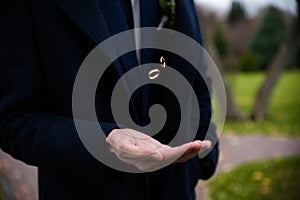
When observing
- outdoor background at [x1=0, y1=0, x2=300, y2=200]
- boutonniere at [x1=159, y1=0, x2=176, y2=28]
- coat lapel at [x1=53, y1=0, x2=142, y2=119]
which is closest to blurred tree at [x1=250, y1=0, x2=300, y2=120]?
outdoor background at [x1=0, y1=0, x2=300, y2=200]

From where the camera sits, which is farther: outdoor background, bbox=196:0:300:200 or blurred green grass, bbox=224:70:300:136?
blurred green grass, bbox=224:70:300:136

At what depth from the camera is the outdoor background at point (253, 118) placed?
187 inches

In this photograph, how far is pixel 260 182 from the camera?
520 centimetres

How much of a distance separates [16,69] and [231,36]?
15.6m

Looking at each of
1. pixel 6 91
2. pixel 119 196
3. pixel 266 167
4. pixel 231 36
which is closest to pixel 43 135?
pixel 6 91

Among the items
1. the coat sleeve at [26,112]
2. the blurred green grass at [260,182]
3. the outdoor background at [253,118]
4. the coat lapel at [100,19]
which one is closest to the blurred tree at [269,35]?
the outdoor background at [253,118]

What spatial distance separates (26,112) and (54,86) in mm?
96

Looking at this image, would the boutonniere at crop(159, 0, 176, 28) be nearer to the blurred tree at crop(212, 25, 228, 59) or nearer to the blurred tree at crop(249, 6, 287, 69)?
the blurred tree at crop(212, 25, 228, 59)

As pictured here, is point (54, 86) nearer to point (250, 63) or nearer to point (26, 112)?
point (26, 112)

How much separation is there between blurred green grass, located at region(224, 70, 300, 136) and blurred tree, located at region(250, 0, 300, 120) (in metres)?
0.32

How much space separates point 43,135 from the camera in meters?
1.04

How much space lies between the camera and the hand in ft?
2.94

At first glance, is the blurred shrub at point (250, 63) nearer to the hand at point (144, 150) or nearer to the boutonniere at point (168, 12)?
the boutonniere at point (168, 12)

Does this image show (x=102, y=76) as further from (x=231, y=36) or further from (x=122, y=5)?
(x=231, y=36)
